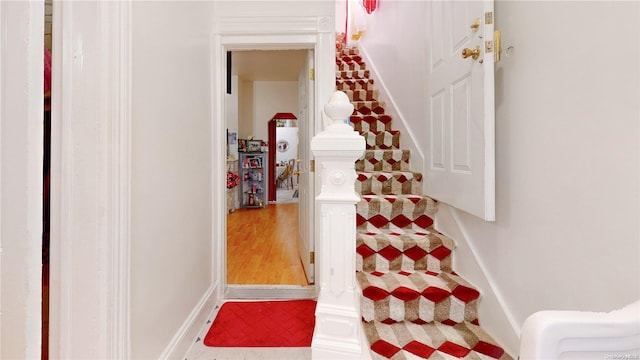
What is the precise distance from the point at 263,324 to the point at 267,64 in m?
4.50

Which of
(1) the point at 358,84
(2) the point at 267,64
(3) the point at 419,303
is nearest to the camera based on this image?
(3) the point at 419,303

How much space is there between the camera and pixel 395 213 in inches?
78.4

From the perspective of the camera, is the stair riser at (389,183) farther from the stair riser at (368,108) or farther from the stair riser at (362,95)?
the stair riser at (362,95)

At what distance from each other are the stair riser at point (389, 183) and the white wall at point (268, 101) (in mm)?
4861

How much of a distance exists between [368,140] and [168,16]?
6.12ft

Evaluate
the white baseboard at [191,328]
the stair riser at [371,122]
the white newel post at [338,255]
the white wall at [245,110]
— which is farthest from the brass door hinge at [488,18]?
the white wall at [245,110]

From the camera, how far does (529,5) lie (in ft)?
4.09

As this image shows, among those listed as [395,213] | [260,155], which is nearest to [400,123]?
[395,213]

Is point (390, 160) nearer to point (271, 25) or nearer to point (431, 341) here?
point (271, 25)

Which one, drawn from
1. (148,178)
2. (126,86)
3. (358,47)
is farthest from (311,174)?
(358,47)

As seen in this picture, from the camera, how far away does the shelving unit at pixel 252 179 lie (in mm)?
6414

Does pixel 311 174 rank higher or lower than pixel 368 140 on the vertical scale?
lower

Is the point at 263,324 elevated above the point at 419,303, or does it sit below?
below

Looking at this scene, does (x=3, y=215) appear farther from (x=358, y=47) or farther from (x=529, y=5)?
(x=358, y=47)
